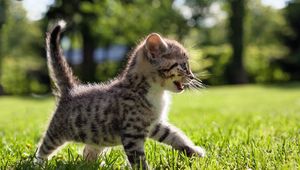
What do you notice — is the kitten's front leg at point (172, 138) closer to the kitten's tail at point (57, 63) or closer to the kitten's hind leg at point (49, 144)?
the kitten's hind leg at point (49, 144)

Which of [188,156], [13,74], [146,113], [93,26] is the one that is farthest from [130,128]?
[13,74]

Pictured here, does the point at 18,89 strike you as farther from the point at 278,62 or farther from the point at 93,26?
the point at 278,62

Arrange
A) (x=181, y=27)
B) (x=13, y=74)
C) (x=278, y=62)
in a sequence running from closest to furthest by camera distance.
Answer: (x=278, y=62), (x=13, y=74), (x=181, y=27)

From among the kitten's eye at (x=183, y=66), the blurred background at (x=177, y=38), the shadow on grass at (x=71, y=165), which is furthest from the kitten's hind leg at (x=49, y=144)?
the blurred background at (x=177, y=38)

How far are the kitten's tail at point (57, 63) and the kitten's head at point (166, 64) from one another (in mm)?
1164

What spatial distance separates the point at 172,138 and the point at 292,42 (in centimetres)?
2977

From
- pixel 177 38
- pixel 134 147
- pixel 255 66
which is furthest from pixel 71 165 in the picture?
pixel 255 66

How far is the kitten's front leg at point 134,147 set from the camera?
147 inches

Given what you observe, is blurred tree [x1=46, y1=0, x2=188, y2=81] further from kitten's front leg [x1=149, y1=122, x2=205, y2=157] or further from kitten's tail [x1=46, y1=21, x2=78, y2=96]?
kitten's front leg [x1=149, y1=122, x2=205, y2=157]

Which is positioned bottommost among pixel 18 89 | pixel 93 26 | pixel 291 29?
pixel 18 89

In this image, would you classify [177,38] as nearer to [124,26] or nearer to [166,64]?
[124,26]

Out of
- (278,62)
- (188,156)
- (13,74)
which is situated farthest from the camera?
(13,74)

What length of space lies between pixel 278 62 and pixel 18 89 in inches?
682

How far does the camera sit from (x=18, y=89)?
109 ft
